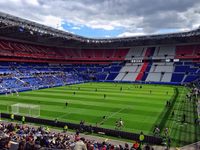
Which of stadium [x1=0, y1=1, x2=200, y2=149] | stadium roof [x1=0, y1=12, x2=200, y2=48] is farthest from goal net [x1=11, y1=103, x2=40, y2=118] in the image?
stadium roof [x1=0, y1=12, x2=200, y2=48]

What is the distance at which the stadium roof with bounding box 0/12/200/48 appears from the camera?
68.2 metres

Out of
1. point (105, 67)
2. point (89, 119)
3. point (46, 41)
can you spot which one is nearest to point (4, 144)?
point (89, 119)

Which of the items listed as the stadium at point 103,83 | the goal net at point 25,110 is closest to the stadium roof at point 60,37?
the stadium at point 103,83

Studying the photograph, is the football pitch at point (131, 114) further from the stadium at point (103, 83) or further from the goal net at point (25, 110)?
the goal net at point (25, 110)

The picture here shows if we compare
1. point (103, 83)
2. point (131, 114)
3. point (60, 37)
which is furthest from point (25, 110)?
point (60, 37)

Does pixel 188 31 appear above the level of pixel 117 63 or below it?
above

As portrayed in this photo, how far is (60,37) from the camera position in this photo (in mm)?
88188

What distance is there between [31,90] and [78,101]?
21125mm

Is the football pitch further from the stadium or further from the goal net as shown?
the goal net

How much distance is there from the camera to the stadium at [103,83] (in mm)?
28438

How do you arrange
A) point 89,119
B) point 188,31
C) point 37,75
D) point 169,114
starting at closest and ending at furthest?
point 89,119, point 169,114, point 37,75, point 188,31

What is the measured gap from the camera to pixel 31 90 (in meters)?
61.3

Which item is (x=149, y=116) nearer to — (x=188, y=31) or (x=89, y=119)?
(x=89, y=119)

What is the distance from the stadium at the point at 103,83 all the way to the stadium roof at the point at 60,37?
0.29m
